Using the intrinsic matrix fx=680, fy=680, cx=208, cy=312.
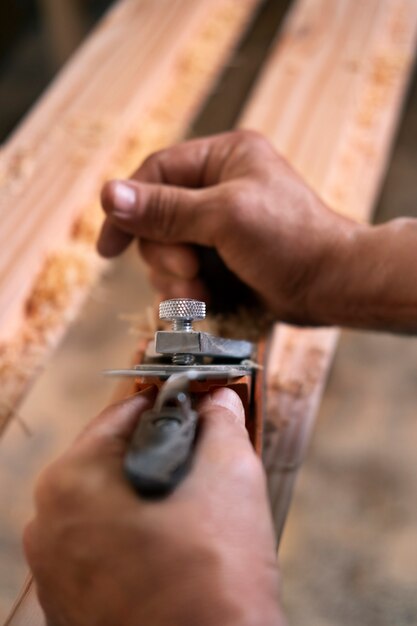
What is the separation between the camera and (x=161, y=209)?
85cm

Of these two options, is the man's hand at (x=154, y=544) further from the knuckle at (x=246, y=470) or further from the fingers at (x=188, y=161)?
the fingers at (x=188, y=161)

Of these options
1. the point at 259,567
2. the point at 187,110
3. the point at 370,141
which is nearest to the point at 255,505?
the point at 259,567

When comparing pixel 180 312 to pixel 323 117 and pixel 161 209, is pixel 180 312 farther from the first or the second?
pixel 323 117

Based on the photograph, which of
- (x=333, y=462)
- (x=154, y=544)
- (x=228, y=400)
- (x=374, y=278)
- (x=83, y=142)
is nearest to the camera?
(x=154, y=544)

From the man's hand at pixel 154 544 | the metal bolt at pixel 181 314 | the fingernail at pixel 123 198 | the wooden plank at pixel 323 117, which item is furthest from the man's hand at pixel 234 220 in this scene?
the man's hand at pixel 154 544

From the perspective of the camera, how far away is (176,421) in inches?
18.1

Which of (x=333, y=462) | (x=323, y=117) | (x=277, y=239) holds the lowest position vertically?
(x=333, y=462)

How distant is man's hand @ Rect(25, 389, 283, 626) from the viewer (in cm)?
39

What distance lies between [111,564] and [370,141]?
113 centimetres

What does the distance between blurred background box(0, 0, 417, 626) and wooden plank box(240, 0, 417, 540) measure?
0.20 feet

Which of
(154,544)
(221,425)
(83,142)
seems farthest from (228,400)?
(83,142)

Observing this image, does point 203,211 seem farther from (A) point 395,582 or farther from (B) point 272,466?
(A) point 395,582

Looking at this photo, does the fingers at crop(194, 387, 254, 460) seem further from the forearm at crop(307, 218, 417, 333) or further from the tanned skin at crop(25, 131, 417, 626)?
the forearm at crop(307, 218, 417, 333)

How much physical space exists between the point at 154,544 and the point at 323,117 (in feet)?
3.64
